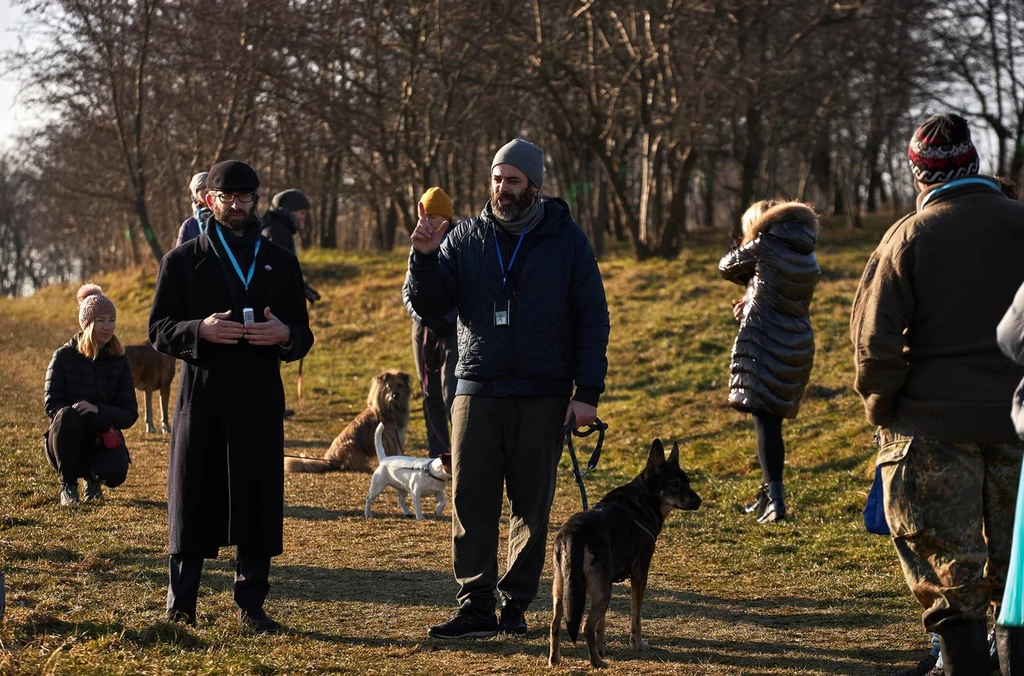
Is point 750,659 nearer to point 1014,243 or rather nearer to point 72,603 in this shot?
point 1014,243

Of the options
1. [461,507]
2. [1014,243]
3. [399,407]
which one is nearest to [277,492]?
[461,507]

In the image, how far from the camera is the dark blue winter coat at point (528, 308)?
5699mm

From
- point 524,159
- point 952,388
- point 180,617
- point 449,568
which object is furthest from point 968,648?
point 449,568

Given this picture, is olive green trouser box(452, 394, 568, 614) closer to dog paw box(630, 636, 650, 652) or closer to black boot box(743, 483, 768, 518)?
dog paw box(630, 636, 650, 652)

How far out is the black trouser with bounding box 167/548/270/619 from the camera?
5.82 meters

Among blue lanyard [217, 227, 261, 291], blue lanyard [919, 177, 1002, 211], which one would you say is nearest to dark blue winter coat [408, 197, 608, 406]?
blue lanyard [217, 227, 261, 291]

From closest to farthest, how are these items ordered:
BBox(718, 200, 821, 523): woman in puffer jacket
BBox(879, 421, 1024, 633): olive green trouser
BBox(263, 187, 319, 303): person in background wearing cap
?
BBox(879, 421, 1024, 633): olive green trouser → BBox(718, 200, 821, 523): woman in puffer jacket → BBox(263, 187, 319, 303): person in background wearing cap

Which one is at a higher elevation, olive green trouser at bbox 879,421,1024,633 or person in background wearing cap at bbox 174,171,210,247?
person in background wearing cap at bbox 174,171,210,247

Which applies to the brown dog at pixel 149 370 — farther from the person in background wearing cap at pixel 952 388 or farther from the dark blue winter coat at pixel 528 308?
the person in background wearing cap at pixel 952 388

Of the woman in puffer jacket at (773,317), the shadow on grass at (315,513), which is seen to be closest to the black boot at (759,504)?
the woman in puffer jacket at (773,317)

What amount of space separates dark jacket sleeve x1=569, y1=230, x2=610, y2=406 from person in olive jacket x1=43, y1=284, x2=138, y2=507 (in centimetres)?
427

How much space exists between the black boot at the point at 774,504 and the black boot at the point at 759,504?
0.18ft

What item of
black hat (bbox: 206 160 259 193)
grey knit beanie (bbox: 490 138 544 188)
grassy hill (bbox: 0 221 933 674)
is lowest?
grassy hill (bbox: 0 221 933 674)

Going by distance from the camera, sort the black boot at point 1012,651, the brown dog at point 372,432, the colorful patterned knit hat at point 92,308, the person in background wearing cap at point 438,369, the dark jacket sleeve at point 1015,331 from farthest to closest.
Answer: the brown dog at point 372,432
the person in background wearing cap at point 438,369
the colorful patterned knit hat at point 92,308
the black boot at point 1012,651
the dark jacket sleeve at point 1015,331
